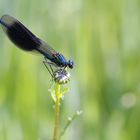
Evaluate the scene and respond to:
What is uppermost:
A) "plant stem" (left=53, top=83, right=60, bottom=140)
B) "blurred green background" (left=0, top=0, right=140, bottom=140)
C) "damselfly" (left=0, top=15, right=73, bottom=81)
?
"blurred green background" (left=0, top=0, right=140, bottom=140)

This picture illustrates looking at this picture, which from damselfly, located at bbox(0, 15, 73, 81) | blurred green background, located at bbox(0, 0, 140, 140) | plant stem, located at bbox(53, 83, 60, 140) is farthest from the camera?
blurred green background, located at bbox(0, 0, 140, 140)

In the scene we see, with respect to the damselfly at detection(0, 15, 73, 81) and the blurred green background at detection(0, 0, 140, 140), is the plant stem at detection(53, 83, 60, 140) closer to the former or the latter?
the damselfly at detection(0, 15, 73, 81)

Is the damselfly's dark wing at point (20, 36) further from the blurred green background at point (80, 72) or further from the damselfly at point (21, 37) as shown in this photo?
the blurred green background at point (80, 72)

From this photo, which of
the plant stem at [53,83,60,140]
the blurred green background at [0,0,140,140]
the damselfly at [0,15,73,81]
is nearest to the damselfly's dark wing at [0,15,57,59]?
the damselfly at [0,15,73,81]

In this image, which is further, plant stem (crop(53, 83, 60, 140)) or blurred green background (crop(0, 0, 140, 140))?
blurred green background (crop(0, 0, 140, 140))

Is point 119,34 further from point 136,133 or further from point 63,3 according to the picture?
point 136,133

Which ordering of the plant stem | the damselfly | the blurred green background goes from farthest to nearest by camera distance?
1. the blurred green background
2. the damselfly
3. the plant stem
